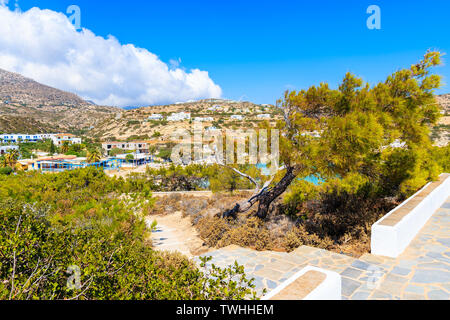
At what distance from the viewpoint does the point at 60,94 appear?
134 metres

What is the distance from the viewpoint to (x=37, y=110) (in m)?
97.8

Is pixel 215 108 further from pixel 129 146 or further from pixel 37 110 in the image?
pixel 37 110

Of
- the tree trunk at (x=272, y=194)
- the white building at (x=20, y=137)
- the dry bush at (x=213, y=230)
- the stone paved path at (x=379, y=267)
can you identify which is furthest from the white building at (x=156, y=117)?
the stone paved path at (x=379, y=267)

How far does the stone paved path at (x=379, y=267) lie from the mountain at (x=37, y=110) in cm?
8701

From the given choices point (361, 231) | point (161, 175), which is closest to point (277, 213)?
point (361, 231)

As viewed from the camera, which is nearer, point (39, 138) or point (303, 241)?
point (303, 241)

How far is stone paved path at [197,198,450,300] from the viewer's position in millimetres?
3088

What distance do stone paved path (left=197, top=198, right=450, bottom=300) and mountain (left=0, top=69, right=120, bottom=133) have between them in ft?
285

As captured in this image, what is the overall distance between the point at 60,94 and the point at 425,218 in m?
157

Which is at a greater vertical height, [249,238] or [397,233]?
[397,233]

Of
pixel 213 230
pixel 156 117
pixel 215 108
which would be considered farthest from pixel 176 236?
pixel 215 108

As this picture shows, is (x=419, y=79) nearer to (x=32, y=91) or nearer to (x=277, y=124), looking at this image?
(x=277, y=124)

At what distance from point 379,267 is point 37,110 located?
118415 millimetres

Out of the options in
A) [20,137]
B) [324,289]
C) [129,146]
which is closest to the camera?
[324,289]
